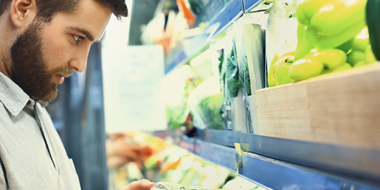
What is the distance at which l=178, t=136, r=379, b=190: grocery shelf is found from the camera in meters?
0.49

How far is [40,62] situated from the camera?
1.25 metres

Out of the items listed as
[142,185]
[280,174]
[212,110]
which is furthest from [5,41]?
[280,174]

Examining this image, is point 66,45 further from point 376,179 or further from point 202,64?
Answer: point 376,179

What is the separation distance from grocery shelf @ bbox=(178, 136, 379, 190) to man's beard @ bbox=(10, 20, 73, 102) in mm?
930

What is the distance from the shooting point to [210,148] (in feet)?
4.14

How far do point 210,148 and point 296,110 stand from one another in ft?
2.54

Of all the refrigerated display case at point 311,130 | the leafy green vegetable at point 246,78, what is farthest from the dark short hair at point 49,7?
the leafy green vegetable at point 246,78

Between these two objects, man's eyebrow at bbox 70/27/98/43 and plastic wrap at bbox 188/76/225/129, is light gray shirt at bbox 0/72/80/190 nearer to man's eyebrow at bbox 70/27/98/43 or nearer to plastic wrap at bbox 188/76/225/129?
man's eyebrow at bbox 70/27/98/43

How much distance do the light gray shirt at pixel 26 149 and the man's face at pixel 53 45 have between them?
0.43 ft

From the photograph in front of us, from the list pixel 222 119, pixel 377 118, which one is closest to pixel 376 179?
pixel 377 118

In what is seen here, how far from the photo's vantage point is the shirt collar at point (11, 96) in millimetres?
1070

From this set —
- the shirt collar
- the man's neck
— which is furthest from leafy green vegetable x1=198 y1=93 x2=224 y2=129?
the man's neck

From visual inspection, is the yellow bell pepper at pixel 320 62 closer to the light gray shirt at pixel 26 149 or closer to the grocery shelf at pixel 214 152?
the grocery shelf at pixel 214 152

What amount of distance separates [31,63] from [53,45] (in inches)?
5.4
